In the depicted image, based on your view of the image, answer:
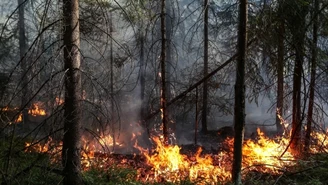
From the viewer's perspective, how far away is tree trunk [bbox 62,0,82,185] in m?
5.45

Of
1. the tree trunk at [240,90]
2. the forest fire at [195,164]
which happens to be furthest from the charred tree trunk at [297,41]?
the tree trunk at [240,90]

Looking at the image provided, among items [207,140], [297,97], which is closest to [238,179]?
[297,97]

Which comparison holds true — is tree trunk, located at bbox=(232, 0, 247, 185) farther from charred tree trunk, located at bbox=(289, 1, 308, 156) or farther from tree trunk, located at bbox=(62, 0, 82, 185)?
tree trunk, located at bbox=(62, 0, 82, 185)

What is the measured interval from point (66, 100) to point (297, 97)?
766cm

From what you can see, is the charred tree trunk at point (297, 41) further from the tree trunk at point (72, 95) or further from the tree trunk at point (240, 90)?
the tree trunk at point (72, 95)

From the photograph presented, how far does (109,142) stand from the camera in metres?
17.7

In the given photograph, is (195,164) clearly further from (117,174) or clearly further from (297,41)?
(297,41)

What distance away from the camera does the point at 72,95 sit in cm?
557

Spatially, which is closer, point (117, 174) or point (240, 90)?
point (240, 90)

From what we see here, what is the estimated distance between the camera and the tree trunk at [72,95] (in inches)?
214

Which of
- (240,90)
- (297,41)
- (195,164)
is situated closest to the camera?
(240,90)

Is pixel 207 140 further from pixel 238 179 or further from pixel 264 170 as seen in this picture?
pixel 238 179

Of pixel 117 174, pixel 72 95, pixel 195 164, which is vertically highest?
pixel 72 95

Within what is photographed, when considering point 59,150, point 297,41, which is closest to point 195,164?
point 297,41
